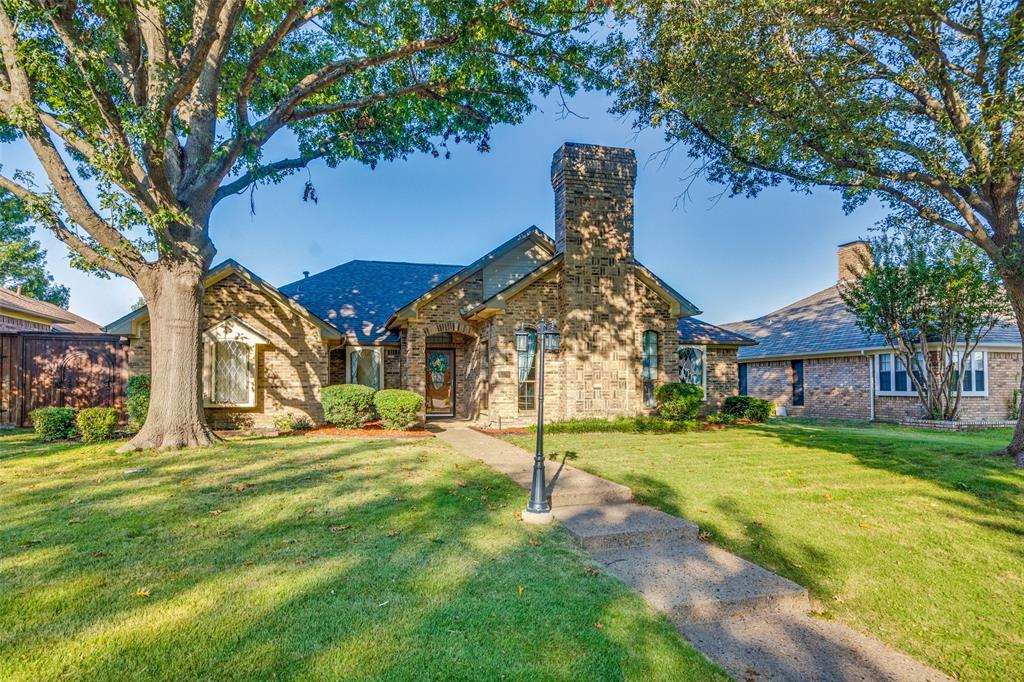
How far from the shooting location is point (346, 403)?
12.7 meters

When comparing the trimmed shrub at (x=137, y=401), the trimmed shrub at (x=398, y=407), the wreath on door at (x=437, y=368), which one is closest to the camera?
the trimmed shrub at (x=137, y=401)

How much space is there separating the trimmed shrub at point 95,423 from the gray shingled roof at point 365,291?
21.2 ft

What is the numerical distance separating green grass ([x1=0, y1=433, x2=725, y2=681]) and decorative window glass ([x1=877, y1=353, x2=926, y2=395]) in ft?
56.7

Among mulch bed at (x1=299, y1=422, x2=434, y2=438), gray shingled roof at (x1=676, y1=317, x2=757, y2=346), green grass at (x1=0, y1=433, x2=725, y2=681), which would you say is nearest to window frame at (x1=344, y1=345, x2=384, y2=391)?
mulch bed at (x1=299, y1=422, x2=434, y2=438)

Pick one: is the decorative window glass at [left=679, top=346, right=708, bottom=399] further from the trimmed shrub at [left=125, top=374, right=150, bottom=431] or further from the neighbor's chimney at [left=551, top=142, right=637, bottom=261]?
the trimmed shrub at [left=125, top=374, right=150, bottom=431]

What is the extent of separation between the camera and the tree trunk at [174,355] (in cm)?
974

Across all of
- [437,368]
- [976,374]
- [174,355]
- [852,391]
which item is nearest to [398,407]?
[174,355]

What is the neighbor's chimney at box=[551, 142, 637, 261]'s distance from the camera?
14305 mm

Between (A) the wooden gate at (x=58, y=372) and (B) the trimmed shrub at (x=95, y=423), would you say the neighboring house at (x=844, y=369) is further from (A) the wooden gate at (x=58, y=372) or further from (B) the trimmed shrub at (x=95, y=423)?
(A) the wooden gate at (x=58, y=372)

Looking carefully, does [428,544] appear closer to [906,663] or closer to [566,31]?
[906,663]

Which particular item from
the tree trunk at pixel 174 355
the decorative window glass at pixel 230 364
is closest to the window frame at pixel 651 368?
the decorative window glass at pixel 230 364

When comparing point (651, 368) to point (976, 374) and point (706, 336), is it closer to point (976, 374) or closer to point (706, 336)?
point (706, 336)

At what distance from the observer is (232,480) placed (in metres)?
7.26

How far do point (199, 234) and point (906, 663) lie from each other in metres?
12.0
